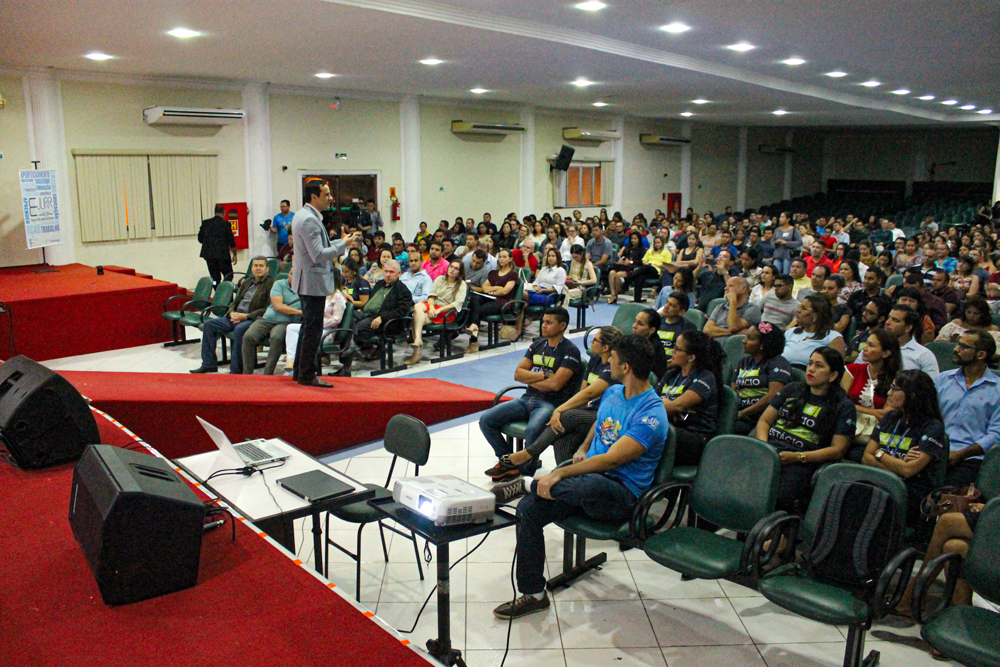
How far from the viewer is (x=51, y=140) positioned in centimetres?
1045

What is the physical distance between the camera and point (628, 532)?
3.47 metres

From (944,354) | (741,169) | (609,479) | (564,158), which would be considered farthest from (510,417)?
(741,169)

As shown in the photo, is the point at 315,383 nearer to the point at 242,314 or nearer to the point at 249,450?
the point at 242,314

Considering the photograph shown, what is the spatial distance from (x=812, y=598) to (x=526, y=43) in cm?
735

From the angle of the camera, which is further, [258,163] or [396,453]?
[258,163]

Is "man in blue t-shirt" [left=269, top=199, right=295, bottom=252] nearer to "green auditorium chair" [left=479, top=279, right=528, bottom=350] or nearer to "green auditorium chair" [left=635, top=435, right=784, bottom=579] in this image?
"green auditorium chair" [left=479, top=279, right=528, bottom=350]

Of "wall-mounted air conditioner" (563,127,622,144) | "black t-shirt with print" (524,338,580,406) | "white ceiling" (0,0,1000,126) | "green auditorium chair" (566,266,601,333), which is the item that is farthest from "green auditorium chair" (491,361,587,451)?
"wall-mounted air conditioner" (563,127,622,144)

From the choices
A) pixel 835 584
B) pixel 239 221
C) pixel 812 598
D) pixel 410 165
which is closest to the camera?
pixel 812 598

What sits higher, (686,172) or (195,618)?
(686,172)

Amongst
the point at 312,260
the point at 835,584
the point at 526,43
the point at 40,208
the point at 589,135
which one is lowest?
the point at 835,584

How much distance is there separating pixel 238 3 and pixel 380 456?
4.07m

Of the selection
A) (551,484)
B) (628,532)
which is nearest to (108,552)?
(551,484)

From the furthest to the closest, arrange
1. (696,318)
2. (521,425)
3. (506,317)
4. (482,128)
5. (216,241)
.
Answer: (482,128) < (216,241) < (506,317) < (696,318) < (521,425)

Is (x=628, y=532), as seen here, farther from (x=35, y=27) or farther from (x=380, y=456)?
(x=35, y=27)
